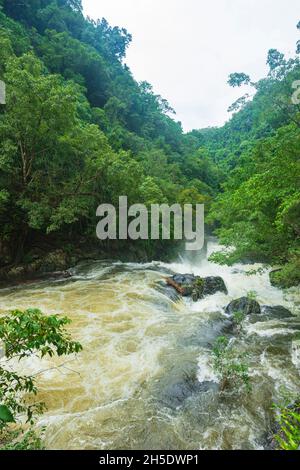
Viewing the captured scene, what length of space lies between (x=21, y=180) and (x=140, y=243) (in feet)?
26.8

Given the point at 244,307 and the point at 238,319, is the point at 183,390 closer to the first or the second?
the point at 238,319

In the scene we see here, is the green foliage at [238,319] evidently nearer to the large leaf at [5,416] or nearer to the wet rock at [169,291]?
the wet rock at [169,291]

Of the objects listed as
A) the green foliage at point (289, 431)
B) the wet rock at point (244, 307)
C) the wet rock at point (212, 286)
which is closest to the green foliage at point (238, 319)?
the wet rock at point (244, 307)

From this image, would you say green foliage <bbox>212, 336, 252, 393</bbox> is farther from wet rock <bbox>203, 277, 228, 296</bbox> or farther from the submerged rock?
wet rock <bbox>203, 277, 228, 296</bbox>

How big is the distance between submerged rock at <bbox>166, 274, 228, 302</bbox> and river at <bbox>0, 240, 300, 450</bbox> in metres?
0.90

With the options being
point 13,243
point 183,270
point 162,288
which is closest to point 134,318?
point 162,288

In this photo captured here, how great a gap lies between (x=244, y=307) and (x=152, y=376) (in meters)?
4.67

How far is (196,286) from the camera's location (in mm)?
11297

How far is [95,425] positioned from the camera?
13.5 feet


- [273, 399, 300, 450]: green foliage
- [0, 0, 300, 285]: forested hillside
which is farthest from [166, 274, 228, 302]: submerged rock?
[273, 399, 300, 450]: green foliage

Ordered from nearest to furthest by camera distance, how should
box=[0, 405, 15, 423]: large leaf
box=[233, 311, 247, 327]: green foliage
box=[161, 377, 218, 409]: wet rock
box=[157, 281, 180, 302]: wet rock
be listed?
1. box=[0, 405, 15, 423]: large leaf
2. box=[161, 377, 218, 409]: wet rock
3. box=[233, 311, 247, 327]: green foliage
4. box=[157, 281, 180, 302]: wet rock

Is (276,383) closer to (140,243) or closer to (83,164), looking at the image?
(83,164)

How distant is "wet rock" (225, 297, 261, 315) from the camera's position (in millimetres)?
8992

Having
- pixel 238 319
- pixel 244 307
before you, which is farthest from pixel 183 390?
pixel 244 307
